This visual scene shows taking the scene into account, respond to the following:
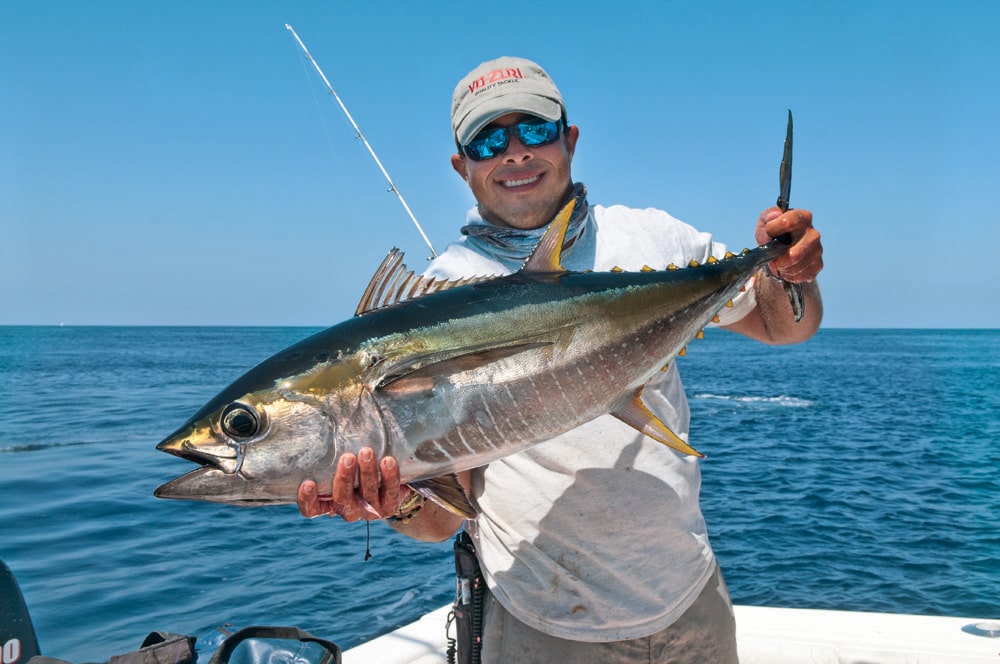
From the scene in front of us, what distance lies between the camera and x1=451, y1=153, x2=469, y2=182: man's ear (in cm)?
327

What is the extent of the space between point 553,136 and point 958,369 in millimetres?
53668

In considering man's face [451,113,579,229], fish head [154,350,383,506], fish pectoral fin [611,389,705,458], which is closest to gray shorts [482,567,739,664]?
fish pectoral fin [611,389,705,458]

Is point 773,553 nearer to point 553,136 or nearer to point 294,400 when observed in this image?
point 553,136

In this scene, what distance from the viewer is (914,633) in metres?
Answer: 4.69

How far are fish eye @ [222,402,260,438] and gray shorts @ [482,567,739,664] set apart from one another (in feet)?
4.56

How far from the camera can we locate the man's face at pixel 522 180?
298cm

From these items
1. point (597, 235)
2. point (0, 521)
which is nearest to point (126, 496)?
point (0, 521)

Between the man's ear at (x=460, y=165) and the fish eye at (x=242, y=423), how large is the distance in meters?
1.55

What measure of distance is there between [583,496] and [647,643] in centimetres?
59

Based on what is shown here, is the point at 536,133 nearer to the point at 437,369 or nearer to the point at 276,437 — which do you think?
the point at 437,369

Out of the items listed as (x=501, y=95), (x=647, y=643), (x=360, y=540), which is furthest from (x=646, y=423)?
(x=360, y=540)

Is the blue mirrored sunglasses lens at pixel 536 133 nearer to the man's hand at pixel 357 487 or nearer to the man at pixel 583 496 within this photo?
the man at pixel 583 496

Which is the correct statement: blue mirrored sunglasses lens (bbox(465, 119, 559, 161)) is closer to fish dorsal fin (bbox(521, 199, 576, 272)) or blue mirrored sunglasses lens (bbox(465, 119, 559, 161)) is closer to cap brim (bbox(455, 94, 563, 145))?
cap brim (bbox(455, 94, 563, 145))

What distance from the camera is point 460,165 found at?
131 inches
